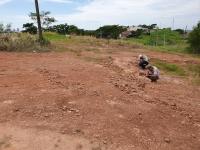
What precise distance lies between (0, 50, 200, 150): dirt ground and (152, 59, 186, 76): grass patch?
2407mm

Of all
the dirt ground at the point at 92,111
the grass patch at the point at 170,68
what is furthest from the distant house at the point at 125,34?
the dirt ground at the point at 92,111

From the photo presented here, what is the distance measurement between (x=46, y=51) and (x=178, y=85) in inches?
222

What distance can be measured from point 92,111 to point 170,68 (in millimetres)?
6419

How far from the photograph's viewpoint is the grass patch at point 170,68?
1143cm

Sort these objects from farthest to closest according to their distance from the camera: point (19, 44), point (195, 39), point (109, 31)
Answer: point (109, 31) → point (195, 39) → point (19, 44)

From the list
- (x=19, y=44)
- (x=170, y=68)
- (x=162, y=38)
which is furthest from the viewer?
(x=162, y=38)

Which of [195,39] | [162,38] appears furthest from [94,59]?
[162,38]

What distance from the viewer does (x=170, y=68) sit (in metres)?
11.9

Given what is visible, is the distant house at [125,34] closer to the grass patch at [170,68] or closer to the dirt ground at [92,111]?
the grass patch at [170,68]

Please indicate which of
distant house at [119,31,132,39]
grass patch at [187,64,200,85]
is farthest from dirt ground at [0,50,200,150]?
distant house at [119,31,132,39]

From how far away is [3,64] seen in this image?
9.54m

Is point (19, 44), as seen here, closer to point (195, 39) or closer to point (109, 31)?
point (195, 39)

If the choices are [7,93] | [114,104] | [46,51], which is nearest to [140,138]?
[114,104]

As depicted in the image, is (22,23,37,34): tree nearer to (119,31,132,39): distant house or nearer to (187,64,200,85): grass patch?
(119,31,132,39): distant house
